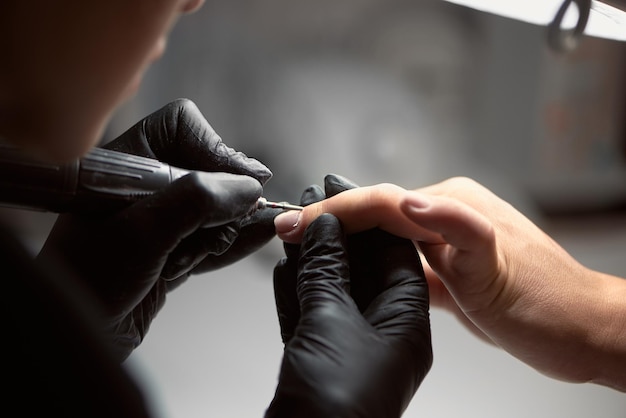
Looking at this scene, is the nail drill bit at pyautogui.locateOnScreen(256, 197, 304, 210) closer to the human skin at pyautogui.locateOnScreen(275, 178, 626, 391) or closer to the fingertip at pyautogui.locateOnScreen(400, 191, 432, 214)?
the human skin at pyautogui.locateOnScreen(275, 178, 626, 391)

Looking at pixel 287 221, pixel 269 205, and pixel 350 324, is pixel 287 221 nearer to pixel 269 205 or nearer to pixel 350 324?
pixel 269 205

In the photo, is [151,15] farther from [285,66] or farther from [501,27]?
[501,27]

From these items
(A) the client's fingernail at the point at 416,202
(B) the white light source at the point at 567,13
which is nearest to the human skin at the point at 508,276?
(A) the client's fingernail at the point at 416,202

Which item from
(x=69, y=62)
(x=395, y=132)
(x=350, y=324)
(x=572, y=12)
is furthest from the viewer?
(x=395, y=132)

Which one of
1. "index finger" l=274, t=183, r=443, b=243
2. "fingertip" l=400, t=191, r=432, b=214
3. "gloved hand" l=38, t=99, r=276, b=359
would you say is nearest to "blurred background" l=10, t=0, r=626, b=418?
"gloved hand" l=38, t=99, r=276, b=359

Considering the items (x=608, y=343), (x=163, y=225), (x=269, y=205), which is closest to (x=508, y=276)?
(x=608, y=343)

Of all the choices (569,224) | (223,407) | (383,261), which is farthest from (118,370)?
(569,224)

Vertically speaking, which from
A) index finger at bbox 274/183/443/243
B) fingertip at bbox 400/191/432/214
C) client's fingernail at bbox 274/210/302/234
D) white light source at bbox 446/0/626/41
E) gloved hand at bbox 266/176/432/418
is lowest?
gloved hand at bbox 266/176/432/418
